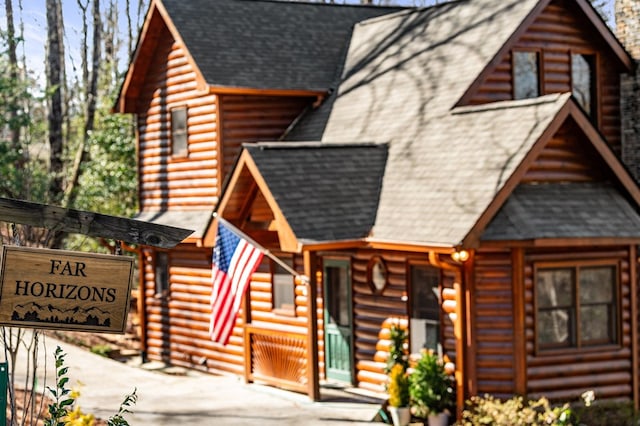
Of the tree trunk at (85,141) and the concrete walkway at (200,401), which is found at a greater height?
the tree trunk at (85,141)

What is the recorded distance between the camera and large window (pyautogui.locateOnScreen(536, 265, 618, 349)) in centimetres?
1538

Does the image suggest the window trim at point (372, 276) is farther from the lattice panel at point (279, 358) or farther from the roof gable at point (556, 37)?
the roof gable at point (556, 37)

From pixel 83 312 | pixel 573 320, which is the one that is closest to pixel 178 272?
pixel 573 320

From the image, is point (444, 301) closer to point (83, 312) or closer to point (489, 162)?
point (489, 162)

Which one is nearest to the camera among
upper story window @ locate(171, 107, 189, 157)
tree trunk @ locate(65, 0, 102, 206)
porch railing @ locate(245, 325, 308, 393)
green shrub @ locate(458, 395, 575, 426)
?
green shrub @ locate(458, 395, 575, 426)

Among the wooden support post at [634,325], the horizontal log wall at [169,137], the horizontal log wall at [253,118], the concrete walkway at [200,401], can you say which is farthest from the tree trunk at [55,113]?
the wooden support post at [634,325]

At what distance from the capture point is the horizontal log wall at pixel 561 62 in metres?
18.2

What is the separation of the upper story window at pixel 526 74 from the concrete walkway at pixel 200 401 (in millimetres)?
6406

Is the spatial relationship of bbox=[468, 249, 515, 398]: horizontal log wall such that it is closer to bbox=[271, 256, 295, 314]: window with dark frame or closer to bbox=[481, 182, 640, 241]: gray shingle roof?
bbox=[481, 182, 640, 241]: gray shingle roof

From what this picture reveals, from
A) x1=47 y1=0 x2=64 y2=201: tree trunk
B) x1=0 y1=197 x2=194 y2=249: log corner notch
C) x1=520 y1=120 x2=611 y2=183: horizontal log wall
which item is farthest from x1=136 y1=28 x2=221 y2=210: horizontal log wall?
x1=0 y1=197 x2=194 y2=249: log corner notch

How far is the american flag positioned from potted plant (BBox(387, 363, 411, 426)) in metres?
2.65

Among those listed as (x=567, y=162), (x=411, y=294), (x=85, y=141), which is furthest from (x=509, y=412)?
(x=85, y=141)

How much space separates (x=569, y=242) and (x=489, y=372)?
7.61 ft

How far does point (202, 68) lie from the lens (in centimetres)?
2042
